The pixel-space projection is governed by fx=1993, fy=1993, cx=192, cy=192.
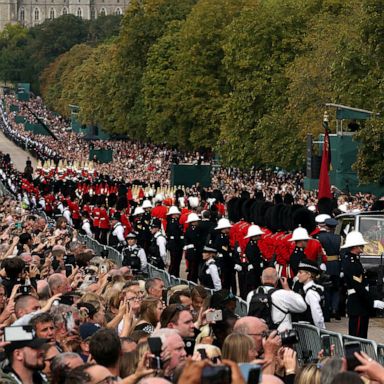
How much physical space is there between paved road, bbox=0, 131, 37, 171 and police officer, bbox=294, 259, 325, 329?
284 feet

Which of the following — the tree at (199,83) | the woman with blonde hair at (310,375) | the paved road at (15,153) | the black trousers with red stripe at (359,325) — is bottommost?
the paved road at (15,153)

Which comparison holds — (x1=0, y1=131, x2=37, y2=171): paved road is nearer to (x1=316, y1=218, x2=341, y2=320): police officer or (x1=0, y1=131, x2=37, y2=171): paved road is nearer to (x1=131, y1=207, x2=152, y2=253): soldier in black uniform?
(x1=131, y1=207, x2=152, y2=253): soldier in black uniform

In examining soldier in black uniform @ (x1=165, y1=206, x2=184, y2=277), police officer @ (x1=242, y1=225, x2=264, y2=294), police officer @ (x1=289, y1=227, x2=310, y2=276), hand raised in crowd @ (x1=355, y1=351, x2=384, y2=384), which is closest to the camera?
hand raised in crowd @ (x1=355, y1=351, x2=384, y2=384)

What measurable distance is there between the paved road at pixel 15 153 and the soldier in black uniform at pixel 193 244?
76.0m

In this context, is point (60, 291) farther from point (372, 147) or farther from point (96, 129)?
point (96, 129)

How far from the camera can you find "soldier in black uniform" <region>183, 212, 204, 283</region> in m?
30.0

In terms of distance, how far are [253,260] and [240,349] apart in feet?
47.0

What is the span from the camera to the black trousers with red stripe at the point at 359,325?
2047cm

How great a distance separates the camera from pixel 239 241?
89.7 ft

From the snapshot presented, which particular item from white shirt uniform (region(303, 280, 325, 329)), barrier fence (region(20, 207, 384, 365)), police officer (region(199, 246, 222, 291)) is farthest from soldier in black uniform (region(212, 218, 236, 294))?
barrier fence (region(20, 207, 384, 365))

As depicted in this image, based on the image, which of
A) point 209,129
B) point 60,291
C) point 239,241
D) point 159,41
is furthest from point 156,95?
point 60,291

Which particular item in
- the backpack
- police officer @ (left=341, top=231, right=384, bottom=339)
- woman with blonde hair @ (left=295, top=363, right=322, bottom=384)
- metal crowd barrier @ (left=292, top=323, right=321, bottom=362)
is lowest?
police officer @ (left=341, top=231, right=384, bottom=339)

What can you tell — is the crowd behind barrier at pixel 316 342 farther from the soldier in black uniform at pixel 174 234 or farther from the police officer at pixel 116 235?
the police officer at pixel 116 235

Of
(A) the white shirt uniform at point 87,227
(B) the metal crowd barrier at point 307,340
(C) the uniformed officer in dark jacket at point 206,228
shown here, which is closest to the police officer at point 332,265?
(C) the uniformed officer in dark jacket at point 206,228
